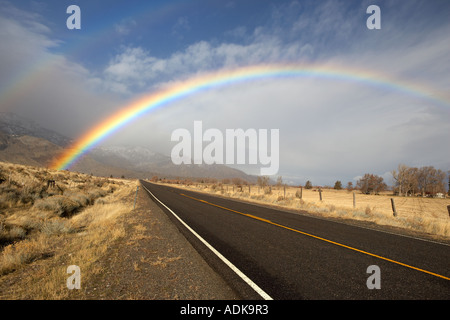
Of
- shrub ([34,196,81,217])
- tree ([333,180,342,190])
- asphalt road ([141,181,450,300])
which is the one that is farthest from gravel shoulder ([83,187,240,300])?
tree ([333,180,342,190])

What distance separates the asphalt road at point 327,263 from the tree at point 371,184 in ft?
194

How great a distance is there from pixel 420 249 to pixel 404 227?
5424 millimetres

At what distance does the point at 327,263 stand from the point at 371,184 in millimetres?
65324

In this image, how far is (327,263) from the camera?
16.5 ft

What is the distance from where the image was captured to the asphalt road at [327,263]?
12.2ft

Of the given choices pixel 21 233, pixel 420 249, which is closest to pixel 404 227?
pixel 420 249

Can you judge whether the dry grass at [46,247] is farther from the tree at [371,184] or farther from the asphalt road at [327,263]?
the tree at [371,184]

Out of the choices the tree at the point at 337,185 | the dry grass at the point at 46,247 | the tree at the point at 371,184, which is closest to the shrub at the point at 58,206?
the dry grass at the point at 46,247

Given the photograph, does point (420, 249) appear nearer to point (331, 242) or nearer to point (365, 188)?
point (331, 242)

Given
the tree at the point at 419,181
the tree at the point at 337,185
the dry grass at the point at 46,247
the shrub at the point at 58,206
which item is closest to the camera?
the dry grass at the point at 46,247

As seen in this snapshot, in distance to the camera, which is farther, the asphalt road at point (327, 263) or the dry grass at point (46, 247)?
the dry grass at point (46, 247)

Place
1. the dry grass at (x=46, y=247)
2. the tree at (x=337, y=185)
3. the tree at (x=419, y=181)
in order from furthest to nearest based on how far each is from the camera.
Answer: the tree at (x=337, y=185) → the tree at (x=419, y=181) → the dry grass at (x=46, y=247)

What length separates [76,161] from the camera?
162m

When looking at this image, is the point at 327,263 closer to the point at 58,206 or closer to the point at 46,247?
the point at 46,247
